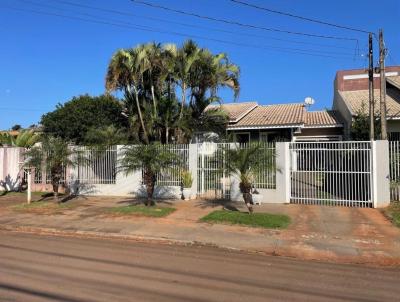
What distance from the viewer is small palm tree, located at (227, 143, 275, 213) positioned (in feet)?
40.3

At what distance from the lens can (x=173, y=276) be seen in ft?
21.9

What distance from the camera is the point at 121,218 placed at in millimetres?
12930

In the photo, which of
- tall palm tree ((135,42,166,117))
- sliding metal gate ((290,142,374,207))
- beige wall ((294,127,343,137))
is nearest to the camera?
sliding metal gate ((290,142,374,207))

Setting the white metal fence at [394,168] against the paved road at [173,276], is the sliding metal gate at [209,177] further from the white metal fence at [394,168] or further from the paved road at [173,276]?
the paved road at [173,276]

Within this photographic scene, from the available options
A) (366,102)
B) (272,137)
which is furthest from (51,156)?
(366,102)

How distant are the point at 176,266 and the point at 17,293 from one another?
271 centimetres

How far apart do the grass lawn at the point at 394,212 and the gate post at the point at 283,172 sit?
335 cm

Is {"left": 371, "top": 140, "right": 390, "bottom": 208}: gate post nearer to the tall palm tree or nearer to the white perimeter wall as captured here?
the tall palm tree

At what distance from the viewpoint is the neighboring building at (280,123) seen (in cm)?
2291

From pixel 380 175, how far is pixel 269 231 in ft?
17.9

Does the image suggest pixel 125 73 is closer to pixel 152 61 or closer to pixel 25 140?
pixel 152 61

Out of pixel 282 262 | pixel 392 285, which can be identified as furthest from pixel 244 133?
pixel 392 285

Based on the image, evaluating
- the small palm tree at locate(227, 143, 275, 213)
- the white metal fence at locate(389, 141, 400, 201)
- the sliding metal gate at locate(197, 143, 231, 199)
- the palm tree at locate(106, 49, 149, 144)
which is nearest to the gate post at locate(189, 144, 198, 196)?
the sliding metal gate at locate(197, 143, 231, 199)

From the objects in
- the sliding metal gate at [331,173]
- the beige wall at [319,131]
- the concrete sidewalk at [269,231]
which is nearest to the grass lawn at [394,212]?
the concrete sidewalk at [269,231]
